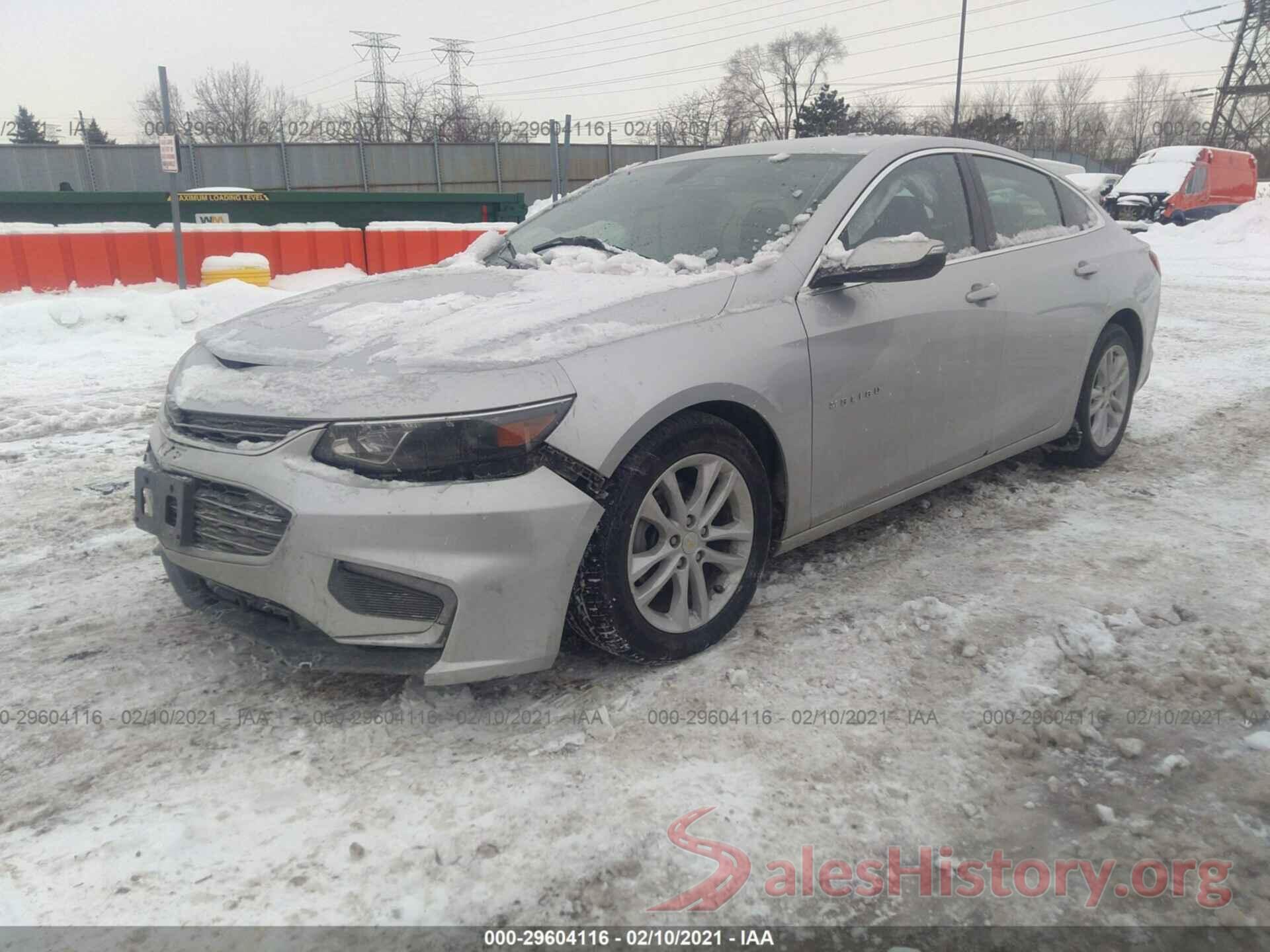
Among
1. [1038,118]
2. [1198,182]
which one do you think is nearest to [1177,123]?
[1038,118]

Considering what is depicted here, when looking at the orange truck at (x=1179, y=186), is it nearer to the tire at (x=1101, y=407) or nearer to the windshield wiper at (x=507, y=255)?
the tire at (x=1101, y=407)

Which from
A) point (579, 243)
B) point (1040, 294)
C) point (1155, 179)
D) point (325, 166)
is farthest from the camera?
point (325, 166)

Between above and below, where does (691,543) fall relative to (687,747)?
above

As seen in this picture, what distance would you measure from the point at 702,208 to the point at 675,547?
4.67 ft

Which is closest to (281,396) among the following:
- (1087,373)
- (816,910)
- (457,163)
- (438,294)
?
(438,294)

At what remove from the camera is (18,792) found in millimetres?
2289

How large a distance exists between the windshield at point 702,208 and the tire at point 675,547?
2.48 feet

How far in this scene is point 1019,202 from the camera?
421cm

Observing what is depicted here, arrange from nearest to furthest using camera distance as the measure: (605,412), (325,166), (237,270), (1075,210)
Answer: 1. (605,412)
2. (1075,210)
3. (237,270)
4. (325,166)

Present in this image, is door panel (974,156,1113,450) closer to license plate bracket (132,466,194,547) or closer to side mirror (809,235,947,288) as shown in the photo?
side mirror (809,235,947,288)

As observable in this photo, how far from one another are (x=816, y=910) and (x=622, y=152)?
107 feet

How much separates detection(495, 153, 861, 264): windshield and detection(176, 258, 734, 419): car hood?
257mm

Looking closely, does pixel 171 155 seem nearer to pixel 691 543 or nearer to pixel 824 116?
pixel 691 543

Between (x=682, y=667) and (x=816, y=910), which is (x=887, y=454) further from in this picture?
(x=816, y=910)
